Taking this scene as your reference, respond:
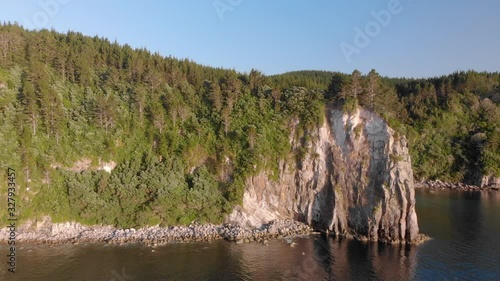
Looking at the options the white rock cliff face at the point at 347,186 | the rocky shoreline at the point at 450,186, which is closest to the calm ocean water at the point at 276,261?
the white rock cliff face at the point at 347,186

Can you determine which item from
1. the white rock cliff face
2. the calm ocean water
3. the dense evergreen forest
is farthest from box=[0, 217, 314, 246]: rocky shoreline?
the white rock cliff face

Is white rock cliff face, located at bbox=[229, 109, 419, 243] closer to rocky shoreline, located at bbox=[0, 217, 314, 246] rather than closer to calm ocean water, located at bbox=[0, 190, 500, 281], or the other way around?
rocky shoreline, located at bbox=[0, 217, 314, 246]

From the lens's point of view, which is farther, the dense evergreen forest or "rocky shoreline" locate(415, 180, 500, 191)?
"rocky shoreline" locate(415, 180, 500, 191)

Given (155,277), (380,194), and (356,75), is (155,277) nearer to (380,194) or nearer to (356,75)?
(380,194)

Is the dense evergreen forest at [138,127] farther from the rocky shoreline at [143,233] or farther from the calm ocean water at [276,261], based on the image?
the calm ocean water at [276,261]

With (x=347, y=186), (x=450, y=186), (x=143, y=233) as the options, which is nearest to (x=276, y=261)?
(x=347, y=186)

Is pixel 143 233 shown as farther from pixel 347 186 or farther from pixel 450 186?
pixel 450 186
